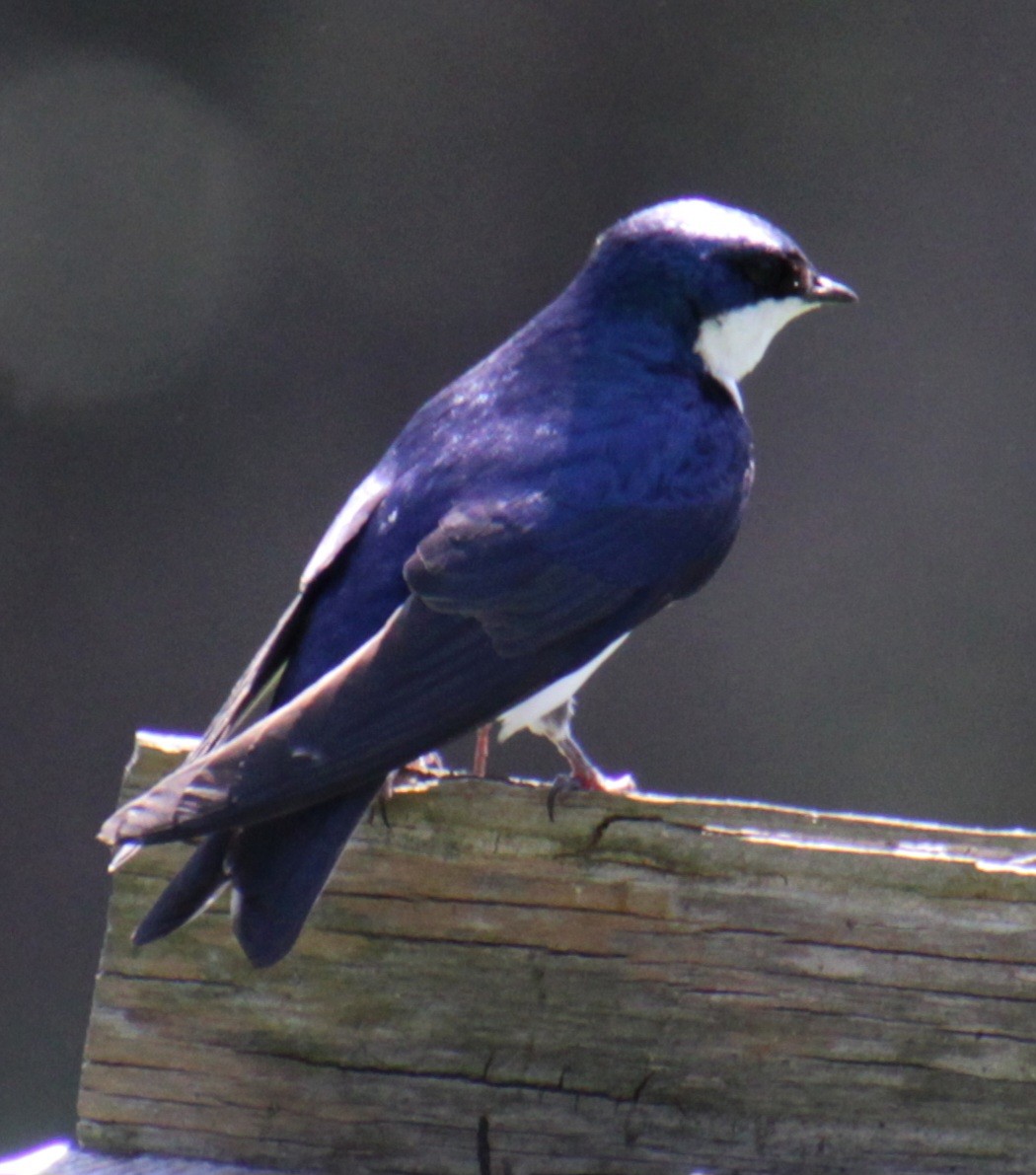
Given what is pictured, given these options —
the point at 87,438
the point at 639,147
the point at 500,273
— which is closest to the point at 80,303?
the point at 87,438

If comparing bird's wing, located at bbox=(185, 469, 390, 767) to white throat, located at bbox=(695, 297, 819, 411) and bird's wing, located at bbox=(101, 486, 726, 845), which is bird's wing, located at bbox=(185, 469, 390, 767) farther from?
white throat, located at bbox=(695, 297, 819, 411)

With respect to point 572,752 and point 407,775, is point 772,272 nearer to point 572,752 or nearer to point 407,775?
point 572,752

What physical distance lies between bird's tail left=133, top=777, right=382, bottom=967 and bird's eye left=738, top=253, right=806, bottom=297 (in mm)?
718

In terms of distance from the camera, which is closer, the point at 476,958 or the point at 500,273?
the point at 476,958

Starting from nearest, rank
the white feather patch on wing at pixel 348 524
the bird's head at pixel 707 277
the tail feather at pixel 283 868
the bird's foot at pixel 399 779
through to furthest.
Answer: the tail feather at pixel 283 868, the bird's foot at pixel 399 779, the white feather patch on wing at pixel 348 524, the bird's head at pixel 707 277

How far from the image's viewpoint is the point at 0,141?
3.06 metres

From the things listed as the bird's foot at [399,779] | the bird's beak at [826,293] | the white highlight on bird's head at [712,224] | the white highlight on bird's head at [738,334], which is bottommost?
the bird's foot at [399,779]

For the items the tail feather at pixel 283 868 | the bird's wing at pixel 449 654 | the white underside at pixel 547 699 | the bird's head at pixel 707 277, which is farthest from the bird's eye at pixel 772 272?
the tail feather at pixel 283 868

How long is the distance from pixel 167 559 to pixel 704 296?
1240 millimetres

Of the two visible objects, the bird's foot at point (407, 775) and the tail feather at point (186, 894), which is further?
the bird's foot at point (407, 775)

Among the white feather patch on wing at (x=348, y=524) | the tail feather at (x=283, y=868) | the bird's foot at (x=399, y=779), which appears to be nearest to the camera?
the tail feather at (x=283, y=868)

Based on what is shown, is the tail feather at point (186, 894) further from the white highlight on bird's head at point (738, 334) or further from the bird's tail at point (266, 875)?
the white highlight on bird's head at point (738, 334)

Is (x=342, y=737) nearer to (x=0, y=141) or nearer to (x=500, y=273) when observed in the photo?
(x=500, y=273)

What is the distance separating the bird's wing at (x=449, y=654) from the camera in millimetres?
1297
